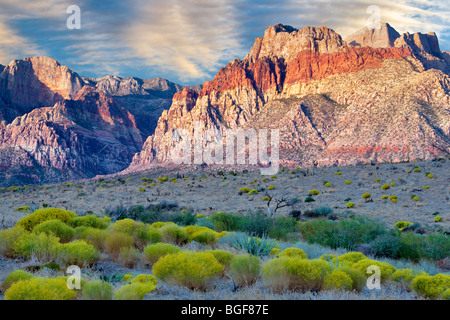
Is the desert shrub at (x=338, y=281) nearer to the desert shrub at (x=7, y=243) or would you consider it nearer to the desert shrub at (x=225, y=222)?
the desert shrub at (x=7, y=243)

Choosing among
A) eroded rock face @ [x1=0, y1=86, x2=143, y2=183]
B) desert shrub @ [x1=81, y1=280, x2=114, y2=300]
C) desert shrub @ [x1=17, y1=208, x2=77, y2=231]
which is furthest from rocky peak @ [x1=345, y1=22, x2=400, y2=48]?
desert shrub @ [x1=81, y1=280, x2=114, y2=300]

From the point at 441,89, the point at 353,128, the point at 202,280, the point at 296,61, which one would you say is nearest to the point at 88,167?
the point at 296,61

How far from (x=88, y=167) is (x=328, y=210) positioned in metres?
177

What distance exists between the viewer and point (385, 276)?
7.86 m

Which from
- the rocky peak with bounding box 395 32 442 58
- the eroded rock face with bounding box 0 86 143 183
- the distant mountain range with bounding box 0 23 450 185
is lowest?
the eroded rock face with bounding box 0 86 143 183

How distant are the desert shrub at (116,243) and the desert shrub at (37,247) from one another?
1200mm

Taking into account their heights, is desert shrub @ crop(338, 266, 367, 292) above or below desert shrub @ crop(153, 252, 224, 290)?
below

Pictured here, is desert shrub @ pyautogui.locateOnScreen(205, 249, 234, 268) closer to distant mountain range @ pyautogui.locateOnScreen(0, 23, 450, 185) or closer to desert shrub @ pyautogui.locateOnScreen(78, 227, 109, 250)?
desert shrub @ pyautogui.locateOnScreen(78, 227, 109, 250)

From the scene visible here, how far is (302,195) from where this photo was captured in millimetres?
28609

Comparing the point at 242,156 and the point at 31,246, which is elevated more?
the point at 31,246

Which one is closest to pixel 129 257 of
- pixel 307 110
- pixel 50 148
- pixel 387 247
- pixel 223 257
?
pixel 223 257

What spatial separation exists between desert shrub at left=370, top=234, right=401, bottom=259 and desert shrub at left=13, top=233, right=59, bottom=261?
9597 mm

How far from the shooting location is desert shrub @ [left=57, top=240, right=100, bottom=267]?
785 centimetres
